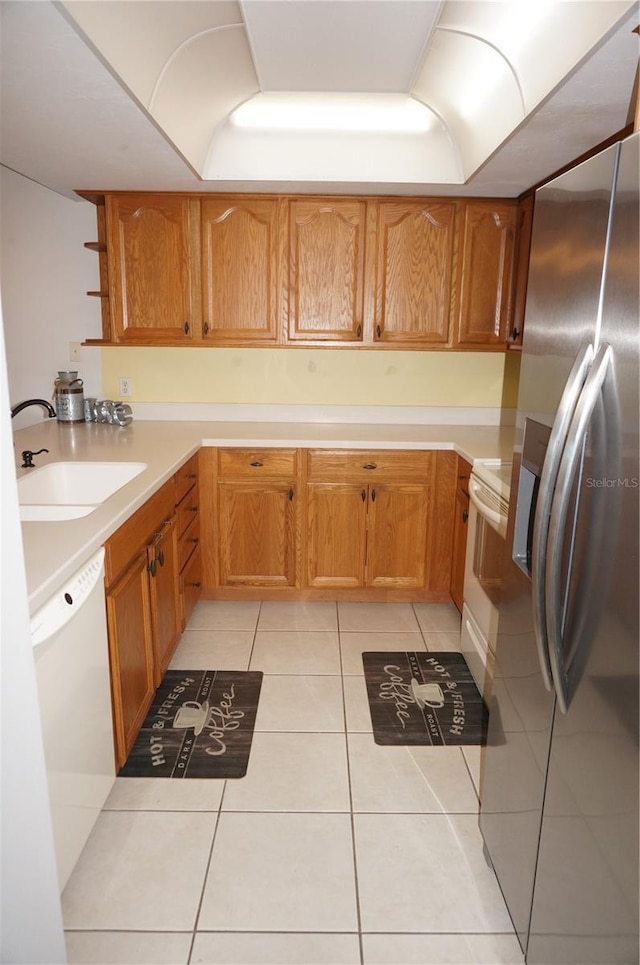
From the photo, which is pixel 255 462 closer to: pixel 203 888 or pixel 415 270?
pixel 415 270

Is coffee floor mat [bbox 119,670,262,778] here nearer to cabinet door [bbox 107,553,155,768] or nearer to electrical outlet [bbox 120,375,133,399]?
cabinet door [bbox 107,553,155,768]

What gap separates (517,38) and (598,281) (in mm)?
1428

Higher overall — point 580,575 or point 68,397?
point 68,397

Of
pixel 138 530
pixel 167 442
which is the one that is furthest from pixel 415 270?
pixel 138 530

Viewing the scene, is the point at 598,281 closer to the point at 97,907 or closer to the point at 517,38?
the point at 517,38

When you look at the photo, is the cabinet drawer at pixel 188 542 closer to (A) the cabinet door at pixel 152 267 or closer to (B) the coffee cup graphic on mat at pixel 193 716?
(B) the coffee cup graphic on mat at pixel 193 716

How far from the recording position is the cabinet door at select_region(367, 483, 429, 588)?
3.37 metres

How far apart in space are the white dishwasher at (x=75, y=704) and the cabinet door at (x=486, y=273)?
7.85 ft

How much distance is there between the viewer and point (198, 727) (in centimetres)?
246

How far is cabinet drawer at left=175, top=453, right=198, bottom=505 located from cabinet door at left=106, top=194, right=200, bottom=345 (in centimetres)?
72

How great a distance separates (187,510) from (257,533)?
0.48 m

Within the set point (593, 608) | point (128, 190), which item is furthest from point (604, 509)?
point (128, 190)

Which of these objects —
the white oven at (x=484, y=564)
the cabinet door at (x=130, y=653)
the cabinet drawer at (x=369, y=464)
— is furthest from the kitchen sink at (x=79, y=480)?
the white oven at (x=484, y=564)

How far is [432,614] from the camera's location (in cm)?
344
